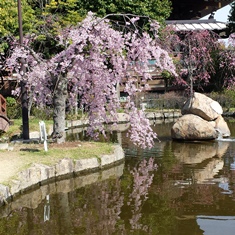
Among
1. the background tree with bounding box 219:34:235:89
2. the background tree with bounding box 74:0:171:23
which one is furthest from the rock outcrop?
the background tree with bounding box 219:34:235:89

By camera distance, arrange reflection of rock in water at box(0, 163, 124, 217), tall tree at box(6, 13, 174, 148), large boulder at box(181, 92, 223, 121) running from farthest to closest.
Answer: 1. large boulder at box(181, 92, 223, 121)
2. tall tree at box(6, 13, 174, 148)
3. reflection of rock in water at box(0, 163, 124, 217)

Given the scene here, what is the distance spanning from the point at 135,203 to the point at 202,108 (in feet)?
31.2

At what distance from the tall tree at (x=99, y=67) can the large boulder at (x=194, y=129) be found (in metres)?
4.15

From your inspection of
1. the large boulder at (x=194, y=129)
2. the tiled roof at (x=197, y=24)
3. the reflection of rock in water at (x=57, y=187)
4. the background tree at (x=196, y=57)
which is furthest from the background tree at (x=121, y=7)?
the reflection of rock in water at (x=57, y=187)

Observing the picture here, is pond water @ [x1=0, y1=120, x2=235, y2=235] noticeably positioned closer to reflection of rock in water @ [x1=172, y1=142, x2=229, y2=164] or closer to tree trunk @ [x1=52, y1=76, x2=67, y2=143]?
reflection of rock in water @ [x1=172, y1=142, x2=229, y2=164]

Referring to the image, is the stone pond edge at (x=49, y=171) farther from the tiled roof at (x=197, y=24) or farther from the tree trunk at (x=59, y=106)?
the tiled roof at (x=197, y=24)

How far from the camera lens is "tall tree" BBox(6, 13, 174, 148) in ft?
38.4

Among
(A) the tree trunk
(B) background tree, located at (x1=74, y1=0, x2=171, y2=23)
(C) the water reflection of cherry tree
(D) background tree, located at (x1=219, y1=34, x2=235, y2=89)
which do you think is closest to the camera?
(C) the water reflection of cherry tree

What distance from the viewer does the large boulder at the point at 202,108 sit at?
1664 centimetres

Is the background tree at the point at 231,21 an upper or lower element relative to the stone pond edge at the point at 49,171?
upper

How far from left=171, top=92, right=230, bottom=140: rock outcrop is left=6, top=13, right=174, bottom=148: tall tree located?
4189 mm

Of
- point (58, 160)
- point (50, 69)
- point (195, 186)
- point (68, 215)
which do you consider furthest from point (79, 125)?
point (68, 215)

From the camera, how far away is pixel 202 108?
1662cm

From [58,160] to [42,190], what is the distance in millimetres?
1326
